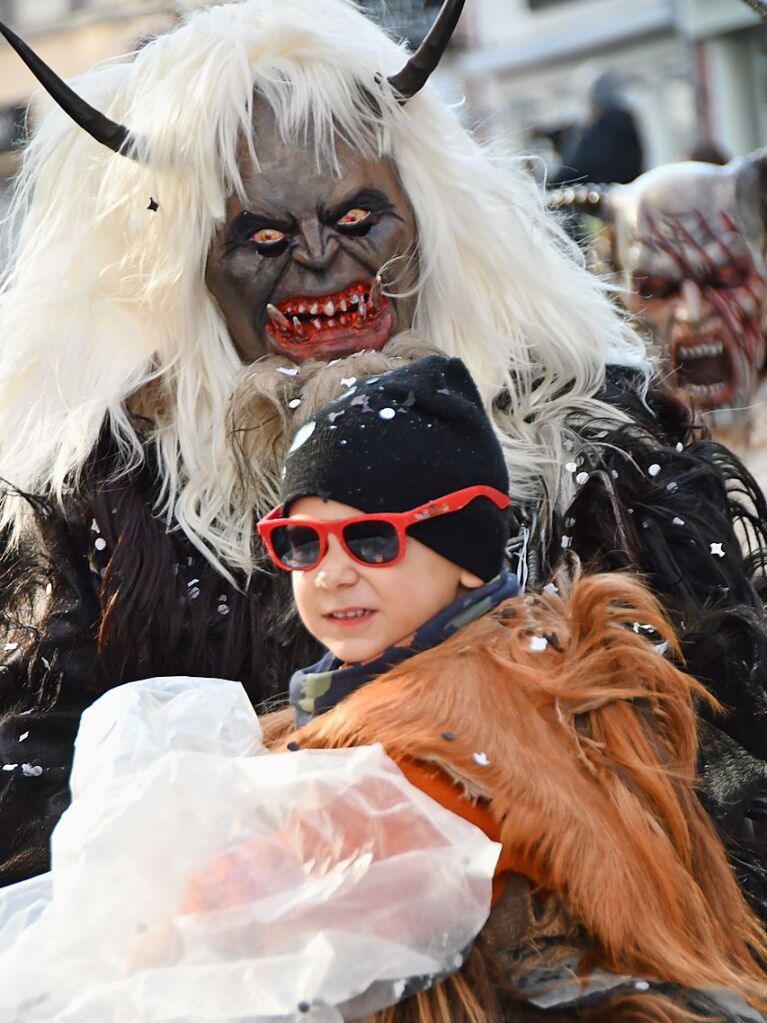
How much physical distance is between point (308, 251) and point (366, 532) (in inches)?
32.0

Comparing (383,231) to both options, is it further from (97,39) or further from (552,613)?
(97,39)

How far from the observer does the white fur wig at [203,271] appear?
2695 mm

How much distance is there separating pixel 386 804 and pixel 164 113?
140 cm

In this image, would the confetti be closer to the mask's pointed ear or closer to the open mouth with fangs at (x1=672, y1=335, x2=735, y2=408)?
the open mouth with fangs at (x1=672, y1=335, x2=735, y2=408)

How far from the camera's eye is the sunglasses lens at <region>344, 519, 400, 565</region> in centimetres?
200

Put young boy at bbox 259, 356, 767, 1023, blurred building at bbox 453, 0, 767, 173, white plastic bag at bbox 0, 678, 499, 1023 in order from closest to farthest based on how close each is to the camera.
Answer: white plastic bag at bbox 0, 678, 499, 1023
young boy at bbox 259, 356, 767, 1023
blurred building at bbox 453, 0, 767, 173

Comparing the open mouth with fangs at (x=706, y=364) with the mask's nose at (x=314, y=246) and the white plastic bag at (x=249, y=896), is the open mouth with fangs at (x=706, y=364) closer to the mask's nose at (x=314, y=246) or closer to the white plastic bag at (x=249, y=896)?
the mask's nose at (x=314, y=246)

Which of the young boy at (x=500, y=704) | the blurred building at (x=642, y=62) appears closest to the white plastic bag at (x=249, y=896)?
the young boy at (x=500, y=704)

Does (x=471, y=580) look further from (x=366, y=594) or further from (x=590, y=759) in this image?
(x=590, y=759)

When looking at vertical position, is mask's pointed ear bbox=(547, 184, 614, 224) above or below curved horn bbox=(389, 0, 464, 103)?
below

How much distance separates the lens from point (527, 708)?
1.91 meters

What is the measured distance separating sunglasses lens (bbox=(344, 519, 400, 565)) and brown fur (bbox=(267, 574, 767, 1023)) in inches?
5.2

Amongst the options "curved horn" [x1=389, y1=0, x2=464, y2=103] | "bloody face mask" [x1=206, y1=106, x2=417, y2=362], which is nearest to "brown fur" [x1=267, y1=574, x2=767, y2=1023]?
"bloody face mask" [x1=206, y1=106, x2=417, y2=362]

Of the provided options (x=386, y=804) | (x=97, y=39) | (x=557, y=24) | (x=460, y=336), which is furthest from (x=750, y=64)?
(x=386, y=804)
